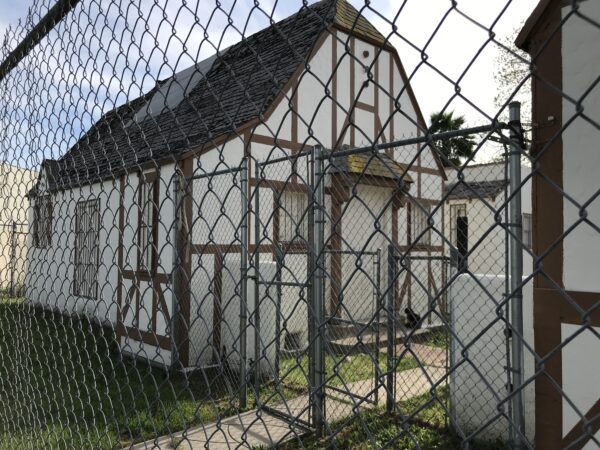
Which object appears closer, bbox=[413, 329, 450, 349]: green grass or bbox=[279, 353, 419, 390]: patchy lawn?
bbox=[279, 353, 419, 390]: patchy lawn

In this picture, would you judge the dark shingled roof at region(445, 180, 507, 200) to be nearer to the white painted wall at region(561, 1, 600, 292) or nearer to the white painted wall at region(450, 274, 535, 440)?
the white painted wall at region(561, 1, 600, 292)

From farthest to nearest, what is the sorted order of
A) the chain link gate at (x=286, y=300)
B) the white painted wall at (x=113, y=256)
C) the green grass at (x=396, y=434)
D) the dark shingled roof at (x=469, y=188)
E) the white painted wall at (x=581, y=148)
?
the chain link gate at (x=286, y=300)
the green grass at (x=396, y=434)
the white painted wall at (x=581, y=148)
the white painted wall at (x=113, y=256)
the dark shingled roof at (x=469, y=188)

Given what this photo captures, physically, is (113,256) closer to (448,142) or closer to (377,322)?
(377,322)

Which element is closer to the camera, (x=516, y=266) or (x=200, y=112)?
(x=516, y=266)

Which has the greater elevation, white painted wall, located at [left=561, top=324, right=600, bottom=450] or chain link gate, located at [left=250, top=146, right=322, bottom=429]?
chain link gate, located at [left=250, top=146, right=322, bottom=429]

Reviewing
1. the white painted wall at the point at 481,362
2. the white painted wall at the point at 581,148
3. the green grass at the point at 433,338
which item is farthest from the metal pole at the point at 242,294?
the green grass at the point at 433,338

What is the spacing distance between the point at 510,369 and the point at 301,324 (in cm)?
412

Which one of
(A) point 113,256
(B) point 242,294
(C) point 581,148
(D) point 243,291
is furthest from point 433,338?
(A) point 113,256

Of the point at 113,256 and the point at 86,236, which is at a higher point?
the point at 86,236

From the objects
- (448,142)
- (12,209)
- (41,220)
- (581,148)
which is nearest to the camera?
(581,148)

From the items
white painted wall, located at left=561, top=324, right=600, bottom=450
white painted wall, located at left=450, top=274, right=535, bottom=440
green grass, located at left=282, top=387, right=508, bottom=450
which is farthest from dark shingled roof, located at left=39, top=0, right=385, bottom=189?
green grass, located at left=282, top=387, right=508, bottom=450

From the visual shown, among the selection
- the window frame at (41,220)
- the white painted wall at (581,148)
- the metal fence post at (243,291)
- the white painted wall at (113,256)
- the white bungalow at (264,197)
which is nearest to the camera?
the metal fence post at (243,291)

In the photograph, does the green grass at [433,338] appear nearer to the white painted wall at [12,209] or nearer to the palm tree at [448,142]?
the palm tree at [448,142]

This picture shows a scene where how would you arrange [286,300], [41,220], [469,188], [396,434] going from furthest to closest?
[286,300] < [396,434] < [41,220] < [469,188]
